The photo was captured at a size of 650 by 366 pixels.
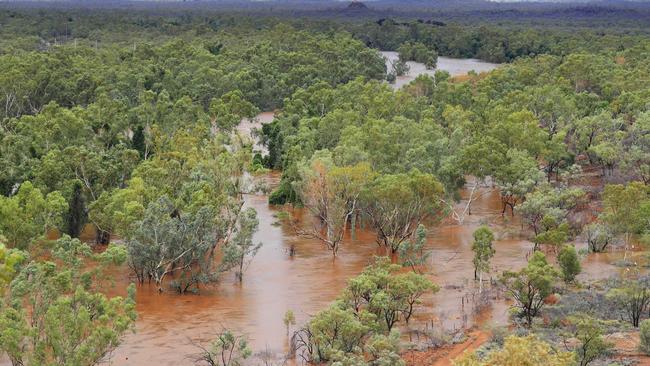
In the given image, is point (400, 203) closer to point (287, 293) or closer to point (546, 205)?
point (287, 293)

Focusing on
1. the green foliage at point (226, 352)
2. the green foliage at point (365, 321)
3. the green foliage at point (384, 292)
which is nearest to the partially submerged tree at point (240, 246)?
the green foliage at point (365, 321)

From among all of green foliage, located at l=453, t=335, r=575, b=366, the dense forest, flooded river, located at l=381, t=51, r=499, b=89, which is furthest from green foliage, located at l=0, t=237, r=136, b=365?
flooded river, located at l=381, t=51, r=499, b=89

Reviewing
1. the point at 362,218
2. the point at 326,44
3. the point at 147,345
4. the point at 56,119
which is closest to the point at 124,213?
the point at 147,345

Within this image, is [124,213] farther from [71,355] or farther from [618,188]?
[618,188]

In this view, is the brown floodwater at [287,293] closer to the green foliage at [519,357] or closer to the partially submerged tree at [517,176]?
the partially submerged tree at [517,176]

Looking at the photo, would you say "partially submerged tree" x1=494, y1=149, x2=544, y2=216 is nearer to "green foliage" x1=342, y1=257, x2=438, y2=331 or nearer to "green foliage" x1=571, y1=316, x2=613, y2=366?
"green foliage" x1=342, y1=257, x2=438, y2=331

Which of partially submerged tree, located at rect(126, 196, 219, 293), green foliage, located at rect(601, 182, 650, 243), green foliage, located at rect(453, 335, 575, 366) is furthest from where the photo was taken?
green foliage, located at rect(601, 182, 650, 243)

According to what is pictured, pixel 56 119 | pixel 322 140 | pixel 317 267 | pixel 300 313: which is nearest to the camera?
pixel 300 313
